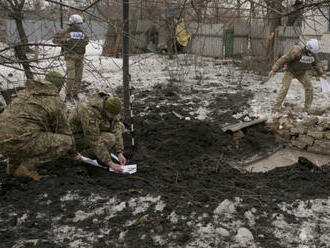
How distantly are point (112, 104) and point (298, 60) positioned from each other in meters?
4.69

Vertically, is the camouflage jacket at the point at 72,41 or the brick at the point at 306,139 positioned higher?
the camouflage jacket at the point at 72,41

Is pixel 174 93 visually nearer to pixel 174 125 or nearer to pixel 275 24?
pixel 174 125

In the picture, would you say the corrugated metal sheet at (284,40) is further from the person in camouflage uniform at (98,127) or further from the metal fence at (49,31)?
the person in camouflage uniform at (98,127)

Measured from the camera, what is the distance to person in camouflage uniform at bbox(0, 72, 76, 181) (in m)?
4.04

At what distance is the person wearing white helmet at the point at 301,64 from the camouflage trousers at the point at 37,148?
187 inches

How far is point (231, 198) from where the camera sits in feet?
12.7

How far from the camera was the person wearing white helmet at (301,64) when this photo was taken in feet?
24.1

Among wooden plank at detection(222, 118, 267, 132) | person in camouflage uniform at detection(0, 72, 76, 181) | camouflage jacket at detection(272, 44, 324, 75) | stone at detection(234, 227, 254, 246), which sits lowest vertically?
stone at detection(234, 227, 254, 246)

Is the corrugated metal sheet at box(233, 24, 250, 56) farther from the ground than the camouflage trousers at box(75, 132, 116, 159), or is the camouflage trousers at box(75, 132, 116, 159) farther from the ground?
the corrugated metal sheet at box(233, 24, 250, 56)

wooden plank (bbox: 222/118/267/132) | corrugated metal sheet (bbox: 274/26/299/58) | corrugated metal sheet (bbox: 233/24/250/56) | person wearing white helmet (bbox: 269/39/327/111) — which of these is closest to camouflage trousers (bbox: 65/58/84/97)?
wooden plank (bbox: 222/118/267/132)

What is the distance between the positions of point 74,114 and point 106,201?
1505mm

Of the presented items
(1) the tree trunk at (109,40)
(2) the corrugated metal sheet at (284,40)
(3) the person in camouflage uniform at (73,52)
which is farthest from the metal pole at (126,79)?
(2) the corrugated metal sheet at (284,40)

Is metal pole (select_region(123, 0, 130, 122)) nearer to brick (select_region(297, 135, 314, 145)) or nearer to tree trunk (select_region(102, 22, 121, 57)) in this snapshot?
tree trunk (select_region(102, 22, 121, 57))

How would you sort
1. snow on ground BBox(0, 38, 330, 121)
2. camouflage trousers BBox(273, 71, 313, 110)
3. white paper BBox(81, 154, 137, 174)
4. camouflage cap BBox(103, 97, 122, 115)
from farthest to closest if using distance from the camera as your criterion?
snow on ground BBox(0, 38, 330, 121)
camouflage trousers BBox(273, 71, 313, 110)
white paper BBox(81, 154, 137, 174)
camouflage cap BBox(103, 97, 122, 115)
